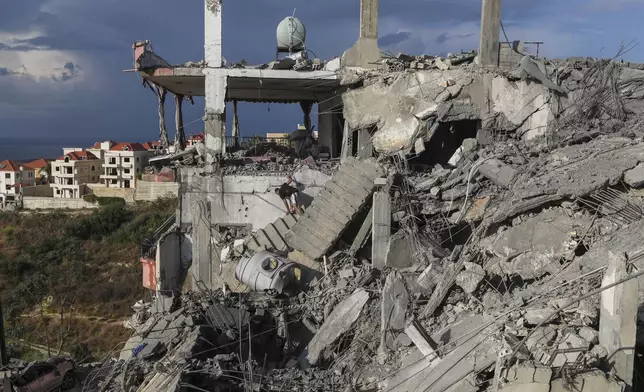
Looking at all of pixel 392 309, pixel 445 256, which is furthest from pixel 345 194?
pixel 392 309

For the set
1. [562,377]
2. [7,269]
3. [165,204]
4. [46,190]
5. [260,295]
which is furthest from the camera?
[46,190]

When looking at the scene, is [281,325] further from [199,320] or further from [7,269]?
[7,269]

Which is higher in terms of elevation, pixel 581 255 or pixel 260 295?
pixel 581 255

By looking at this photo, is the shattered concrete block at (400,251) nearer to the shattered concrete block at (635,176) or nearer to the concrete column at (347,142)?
the shattered concrete block at (635,176)

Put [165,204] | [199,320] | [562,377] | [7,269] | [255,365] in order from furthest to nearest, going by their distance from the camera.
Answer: [165,204] < [7,269] < [199,320] < [255,365] < [562,377]

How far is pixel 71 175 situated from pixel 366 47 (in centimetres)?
3934

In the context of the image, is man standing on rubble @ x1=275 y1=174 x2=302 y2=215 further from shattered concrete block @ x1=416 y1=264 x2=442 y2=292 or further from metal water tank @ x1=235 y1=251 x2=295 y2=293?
shattered concrete block @ x1=416 y1=264 x2=442 y2=292

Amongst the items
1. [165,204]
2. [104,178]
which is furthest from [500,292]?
[104,178]

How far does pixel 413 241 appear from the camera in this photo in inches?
400

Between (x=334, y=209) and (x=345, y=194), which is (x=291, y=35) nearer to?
(x=345, y=194)

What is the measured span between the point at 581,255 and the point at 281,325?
204 inches

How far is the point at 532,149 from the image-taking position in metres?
11.0

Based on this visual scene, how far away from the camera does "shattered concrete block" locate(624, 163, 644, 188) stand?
296 inches

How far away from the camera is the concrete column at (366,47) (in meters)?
14.0
